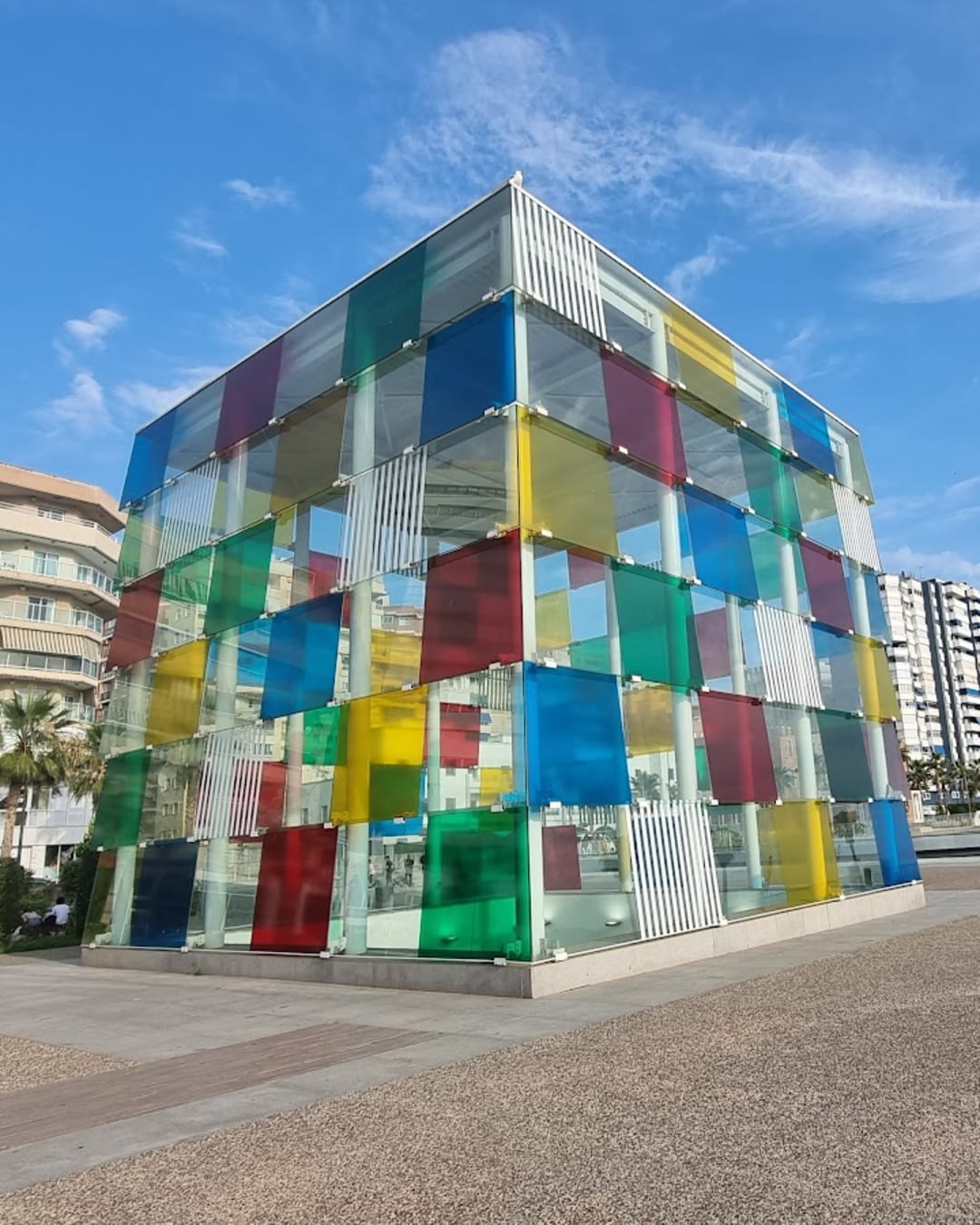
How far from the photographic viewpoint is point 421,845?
40.5ft

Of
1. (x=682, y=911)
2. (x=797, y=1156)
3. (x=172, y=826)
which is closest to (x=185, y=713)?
(x=172, y=826)

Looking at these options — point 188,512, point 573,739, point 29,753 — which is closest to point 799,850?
point 573,739

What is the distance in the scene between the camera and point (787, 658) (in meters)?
17.6

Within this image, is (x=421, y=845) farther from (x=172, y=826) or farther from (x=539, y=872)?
(x=172, y=826)

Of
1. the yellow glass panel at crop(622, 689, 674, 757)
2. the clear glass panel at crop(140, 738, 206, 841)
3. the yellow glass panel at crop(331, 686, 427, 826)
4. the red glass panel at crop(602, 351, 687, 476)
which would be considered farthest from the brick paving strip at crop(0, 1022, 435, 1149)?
the red glass panel at crop(602, 351, 687, 476)

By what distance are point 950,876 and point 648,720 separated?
17505mm

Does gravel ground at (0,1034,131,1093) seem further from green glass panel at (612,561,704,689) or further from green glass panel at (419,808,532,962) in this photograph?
green glass panel at (612,561,704,689)

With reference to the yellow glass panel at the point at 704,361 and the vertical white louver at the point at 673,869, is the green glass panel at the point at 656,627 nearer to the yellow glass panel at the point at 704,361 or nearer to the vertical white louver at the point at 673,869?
the vertical white louver at the point at 673,869

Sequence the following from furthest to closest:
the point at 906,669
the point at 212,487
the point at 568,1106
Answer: the point at 906,669
the point at 212,487
the point at 568,1106

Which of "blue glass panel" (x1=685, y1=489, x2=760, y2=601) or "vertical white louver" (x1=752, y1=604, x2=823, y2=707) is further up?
"blue glass panel" (x1=685, y1=489, x2=760, y2=601)

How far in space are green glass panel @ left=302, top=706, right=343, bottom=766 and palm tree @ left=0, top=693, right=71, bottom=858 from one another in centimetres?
3329

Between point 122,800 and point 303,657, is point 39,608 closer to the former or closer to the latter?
point 122,800

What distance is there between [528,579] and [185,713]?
902 centimetres

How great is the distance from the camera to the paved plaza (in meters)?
4.50
